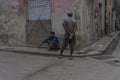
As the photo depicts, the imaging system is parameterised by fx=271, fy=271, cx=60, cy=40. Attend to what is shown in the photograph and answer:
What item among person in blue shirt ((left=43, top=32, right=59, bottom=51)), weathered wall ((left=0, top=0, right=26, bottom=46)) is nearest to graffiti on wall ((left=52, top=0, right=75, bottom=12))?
person in blue shirt ((left=43, top=32, right=59, bottom=51))

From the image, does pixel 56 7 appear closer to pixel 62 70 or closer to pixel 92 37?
pixel 92 37

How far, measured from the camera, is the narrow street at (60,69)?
7.46 meters

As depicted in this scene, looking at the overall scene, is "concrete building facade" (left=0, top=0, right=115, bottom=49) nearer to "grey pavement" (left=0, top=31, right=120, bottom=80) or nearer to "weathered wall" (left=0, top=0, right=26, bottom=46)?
"weathered wall" (left=0, top=0, right=26, bottom=46)

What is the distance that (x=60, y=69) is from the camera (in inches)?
337

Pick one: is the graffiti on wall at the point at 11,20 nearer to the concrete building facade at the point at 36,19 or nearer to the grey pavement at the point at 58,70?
the concrete building facade at the point at 36,19

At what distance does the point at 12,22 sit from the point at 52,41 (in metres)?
2.88

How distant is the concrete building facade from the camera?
498 inches

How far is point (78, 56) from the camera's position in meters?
11.1

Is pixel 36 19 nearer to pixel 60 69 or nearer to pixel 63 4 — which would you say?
pixel 63 4

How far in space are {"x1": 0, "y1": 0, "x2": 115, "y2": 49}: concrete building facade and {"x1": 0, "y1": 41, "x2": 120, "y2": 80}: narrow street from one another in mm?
2780

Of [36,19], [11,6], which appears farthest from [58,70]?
[11,6]

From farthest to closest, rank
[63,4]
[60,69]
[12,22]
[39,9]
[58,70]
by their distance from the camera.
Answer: [12,22] < [39,9] < [63,4] < [60,69] < [58,70]

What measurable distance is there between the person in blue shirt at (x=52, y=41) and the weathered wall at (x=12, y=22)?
204 centimetres

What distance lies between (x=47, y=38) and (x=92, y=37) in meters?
4.31
